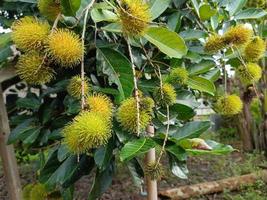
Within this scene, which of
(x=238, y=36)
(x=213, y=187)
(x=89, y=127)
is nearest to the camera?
(x=89, y=127)

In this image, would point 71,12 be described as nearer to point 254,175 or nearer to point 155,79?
point 155,79

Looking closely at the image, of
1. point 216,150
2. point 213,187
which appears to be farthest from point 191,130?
point 213,187

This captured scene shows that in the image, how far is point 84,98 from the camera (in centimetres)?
57

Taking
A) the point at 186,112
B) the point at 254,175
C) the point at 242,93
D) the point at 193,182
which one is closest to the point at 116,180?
the point at 193,182

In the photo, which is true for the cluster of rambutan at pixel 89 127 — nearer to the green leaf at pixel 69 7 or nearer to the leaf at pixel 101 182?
the green leaf at pixel 69 7

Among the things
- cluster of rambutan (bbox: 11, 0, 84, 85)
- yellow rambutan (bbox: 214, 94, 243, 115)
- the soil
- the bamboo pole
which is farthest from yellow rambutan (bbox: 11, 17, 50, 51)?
the bamboo pole

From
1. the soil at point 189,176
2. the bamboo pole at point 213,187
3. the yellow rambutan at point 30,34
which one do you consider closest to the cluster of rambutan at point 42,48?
the yellow rambutan at point 30,34

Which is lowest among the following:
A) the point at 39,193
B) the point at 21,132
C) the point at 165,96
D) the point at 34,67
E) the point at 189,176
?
the point at 189,176

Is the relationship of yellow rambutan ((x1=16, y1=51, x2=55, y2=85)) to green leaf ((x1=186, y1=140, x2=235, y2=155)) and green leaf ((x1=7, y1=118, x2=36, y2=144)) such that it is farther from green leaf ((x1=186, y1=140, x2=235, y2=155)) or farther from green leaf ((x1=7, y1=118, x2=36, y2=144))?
green leaf ((x1=7, y1=118, x2=36, y2=144))

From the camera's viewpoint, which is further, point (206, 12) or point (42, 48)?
point (206, 12)

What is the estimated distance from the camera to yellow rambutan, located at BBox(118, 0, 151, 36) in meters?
0.59

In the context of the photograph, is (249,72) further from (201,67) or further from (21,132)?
(21,132)

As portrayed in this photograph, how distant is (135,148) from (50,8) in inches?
10.4

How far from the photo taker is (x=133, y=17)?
1.91 ft
